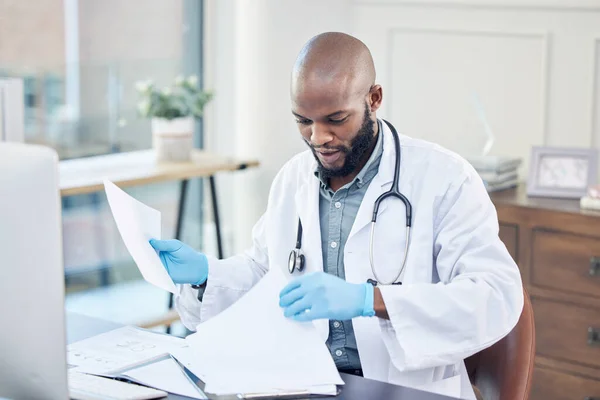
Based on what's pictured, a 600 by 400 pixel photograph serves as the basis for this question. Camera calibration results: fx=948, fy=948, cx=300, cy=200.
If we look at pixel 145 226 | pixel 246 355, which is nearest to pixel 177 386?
pixel 246 355

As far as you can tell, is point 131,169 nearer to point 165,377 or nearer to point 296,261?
point 296,261

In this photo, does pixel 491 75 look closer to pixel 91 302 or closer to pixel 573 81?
pixel 573 81

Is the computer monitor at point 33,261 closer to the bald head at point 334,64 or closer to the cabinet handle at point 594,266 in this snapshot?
the bald head at point 334,64

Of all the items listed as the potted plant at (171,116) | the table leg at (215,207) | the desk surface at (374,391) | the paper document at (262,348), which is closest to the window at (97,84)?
the potted plant at (171,116)

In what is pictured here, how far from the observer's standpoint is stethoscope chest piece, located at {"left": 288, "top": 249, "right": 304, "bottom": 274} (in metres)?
1.93

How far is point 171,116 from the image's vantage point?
3.43 metres

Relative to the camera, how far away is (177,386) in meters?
1.53

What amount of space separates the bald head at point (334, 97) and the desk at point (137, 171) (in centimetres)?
132

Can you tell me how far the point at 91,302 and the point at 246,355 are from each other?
93.1 inches

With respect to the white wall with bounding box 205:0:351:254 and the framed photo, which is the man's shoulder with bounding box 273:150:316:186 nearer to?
the framed photo

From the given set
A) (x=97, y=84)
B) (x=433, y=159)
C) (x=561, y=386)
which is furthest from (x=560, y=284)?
(x=97, y=84)

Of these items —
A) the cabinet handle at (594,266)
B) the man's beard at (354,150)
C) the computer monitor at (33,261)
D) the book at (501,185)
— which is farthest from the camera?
the book at (501,185)

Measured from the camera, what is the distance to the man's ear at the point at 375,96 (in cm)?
191

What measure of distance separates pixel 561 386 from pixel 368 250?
1279mm
